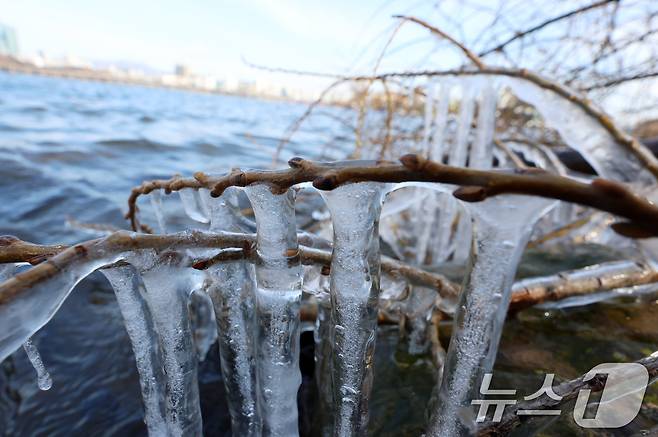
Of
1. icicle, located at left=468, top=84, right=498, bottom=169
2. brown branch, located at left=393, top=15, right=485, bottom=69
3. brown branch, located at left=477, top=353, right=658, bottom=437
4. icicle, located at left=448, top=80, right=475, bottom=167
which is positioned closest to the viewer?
brown branch, located at left=477, top=353, right=658, bottom=437

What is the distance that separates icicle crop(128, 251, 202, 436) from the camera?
0.86 meters

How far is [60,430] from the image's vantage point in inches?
66.4

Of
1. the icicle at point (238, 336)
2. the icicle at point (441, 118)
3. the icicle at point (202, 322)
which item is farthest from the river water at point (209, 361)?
the icicle at point (441, 118)

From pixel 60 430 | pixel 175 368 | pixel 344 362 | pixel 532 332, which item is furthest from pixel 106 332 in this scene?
pixel 532 332

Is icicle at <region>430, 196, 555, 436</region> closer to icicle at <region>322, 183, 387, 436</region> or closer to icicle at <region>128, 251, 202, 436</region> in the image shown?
icicle at <region>322, 183, 387, 436</region>

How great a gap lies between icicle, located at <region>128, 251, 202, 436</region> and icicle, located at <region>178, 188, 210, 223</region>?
0.41 meters

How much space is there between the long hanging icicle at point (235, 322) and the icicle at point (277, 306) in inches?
3.5

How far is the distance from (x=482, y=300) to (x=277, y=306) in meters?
0.51

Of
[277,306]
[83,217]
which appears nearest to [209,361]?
[277,306]

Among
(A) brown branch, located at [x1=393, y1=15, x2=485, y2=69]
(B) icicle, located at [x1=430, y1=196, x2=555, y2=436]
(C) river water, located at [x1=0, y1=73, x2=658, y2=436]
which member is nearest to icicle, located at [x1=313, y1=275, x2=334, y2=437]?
(C) river water, located at [x1=0, y1=73, x2=658, y2=436]

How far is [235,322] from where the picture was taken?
1092mm

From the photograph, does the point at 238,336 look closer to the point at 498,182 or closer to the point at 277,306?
the point at 277,306

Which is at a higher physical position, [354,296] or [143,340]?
[354,296]

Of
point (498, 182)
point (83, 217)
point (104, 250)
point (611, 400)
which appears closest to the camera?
point (498, 182)
